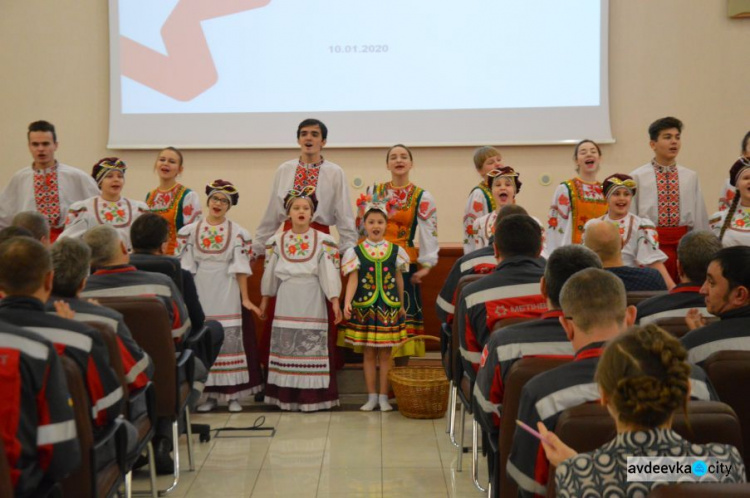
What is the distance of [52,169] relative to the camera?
5.70 meters

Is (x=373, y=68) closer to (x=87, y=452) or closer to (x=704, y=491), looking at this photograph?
(x=87, y=452)

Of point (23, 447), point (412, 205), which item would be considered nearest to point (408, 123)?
point (412, 205)

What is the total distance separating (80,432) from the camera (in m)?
2.39

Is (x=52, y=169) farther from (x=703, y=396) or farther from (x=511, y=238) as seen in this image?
(x=703, y=396)

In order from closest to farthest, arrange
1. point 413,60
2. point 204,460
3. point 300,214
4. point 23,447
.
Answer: point 23,447 → point 204,460 → point 300,214 → point 413,60

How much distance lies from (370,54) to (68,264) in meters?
4.61

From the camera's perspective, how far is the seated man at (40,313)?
7.89 feet

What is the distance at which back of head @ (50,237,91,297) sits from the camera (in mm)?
2908

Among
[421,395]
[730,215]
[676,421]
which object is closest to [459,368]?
[421,395]

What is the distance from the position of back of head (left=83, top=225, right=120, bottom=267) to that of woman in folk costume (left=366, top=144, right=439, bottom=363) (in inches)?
85.8

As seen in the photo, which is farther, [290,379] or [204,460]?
[290,379]

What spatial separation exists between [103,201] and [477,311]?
2.80 meters

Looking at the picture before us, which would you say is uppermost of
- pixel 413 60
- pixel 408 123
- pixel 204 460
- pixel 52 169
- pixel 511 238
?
pixel 413 60

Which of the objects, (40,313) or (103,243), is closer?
(40,313)
